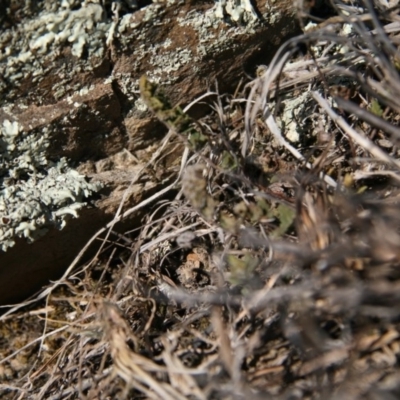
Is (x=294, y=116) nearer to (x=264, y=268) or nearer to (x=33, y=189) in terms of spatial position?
(x=264, y=268)

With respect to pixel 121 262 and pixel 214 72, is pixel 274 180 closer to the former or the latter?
pixel 214 72

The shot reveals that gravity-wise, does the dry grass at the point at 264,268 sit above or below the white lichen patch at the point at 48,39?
below

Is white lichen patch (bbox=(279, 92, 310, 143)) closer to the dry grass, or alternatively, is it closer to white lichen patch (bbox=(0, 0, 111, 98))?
the dry grass

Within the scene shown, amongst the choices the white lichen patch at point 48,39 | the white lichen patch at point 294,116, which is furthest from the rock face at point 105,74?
the white lichen patch at point 294,116

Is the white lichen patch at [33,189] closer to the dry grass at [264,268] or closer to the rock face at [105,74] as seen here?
the rock face at [105,74]

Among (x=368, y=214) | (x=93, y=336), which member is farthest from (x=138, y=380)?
(x=368, y=214)
